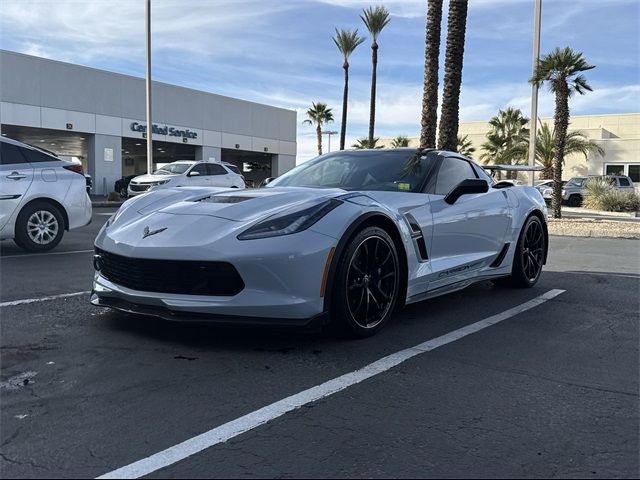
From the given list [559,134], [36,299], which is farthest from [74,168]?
[559,134]

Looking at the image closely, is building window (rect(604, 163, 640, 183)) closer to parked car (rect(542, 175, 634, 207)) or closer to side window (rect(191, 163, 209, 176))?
parked car (rect(542, 175, 634, 207))

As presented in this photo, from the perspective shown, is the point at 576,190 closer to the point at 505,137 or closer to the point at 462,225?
the point at 505,137

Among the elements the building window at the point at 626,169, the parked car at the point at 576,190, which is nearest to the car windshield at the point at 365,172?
the parked car at the point at 576,190

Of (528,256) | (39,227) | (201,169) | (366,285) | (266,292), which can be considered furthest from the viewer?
(201,169)

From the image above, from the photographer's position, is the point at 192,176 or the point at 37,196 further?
the point at 192,176

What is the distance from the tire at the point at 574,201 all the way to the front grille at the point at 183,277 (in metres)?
30.0

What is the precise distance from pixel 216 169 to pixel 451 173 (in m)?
15.8

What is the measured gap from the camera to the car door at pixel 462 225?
4.73 metres

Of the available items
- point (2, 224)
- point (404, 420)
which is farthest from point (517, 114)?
point (404, 420)

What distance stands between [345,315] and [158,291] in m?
1.20

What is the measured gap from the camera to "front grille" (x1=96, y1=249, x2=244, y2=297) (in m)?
3.58

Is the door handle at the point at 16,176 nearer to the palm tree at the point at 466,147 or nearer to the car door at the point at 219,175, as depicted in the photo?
the car door at the point at 219,175

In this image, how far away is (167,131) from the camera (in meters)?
34.1

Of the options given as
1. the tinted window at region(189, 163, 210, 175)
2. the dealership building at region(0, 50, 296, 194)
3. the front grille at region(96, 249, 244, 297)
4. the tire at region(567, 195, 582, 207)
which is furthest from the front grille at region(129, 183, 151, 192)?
the tire at region(567, 195, 582, 207)
